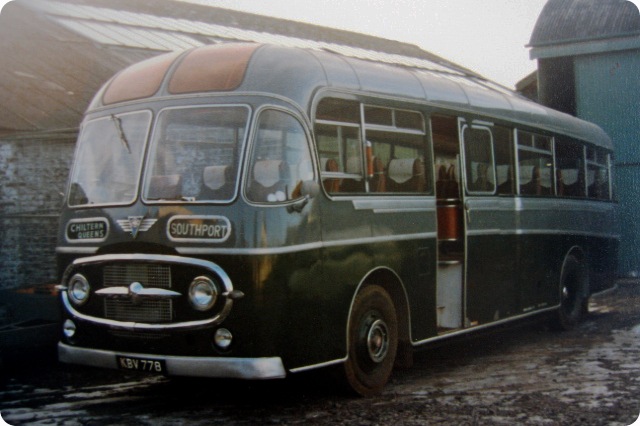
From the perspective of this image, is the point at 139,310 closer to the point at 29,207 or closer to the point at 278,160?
the point at 278,160

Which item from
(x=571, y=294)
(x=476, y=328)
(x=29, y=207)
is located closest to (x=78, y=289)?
(x=476, y=328)

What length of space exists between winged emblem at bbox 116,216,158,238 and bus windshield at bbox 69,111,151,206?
0.61 feet

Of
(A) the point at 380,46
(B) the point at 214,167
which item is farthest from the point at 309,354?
(A) the point at 380,46

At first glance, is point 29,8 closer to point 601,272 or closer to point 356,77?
point 356,77

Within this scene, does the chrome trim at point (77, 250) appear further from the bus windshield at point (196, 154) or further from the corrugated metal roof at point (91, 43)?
the corrugated metal roof at point (91, 43)

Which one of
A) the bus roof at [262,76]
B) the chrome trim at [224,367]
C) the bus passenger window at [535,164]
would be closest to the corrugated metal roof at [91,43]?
the bus passenger window at [535,164]

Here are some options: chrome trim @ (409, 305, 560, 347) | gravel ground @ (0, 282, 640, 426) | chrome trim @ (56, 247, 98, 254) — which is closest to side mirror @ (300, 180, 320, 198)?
gravel ground @ (0, 282, 640, 426)

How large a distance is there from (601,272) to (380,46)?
7600 mm

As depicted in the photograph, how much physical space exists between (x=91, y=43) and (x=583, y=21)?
24.8 ft

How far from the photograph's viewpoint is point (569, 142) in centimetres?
1091

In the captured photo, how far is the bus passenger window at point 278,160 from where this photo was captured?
594 centimetres

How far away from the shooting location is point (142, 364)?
235 inches

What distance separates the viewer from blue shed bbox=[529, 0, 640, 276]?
7980 millimetres

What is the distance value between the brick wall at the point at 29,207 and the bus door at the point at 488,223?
5.73 metres
